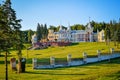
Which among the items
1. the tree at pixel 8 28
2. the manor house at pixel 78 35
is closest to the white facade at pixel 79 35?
the manor house at pixel 78 35

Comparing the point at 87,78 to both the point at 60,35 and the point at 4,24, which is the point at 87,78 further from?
the point at 60,35

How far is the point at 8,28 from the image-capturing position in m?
33.2

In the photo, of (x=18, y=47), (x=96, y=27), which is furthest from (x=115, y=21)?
→ (x=18, y=47)

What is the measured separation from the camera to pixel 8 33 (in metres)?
32.8

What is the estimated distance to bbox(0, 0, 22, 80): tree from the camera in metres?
31.6

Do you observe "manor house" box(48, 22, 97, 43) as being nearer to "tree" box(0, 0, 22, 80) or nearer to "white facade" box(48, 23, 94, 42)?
"white facade" box(48, 23, 94, 42)

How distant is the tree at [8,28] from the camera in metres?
31.6

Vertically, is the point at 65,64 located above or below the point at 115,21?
below

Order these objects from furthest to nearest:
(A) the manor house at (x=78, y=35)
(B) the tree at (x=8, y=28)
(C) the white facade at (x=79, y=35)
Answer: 1. (A) the manor house at (x=78, y=35)
2. (C) the white facade at (x=79, y=35)
3. (B) the tree at (x=8, y=28)

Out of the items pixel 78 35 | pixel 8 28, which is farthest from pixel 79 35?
pixel 8 28

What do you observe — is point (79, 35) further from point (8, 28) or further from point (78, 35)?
point (8, 28)

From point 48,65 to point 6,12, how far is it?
13.0m

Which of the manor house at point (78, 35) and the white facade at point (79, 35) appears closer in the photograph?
the white facade at point (79, 35)

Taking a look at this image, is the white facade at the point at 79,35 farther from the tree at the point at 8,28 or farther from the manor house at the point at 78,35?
the tree at the point at 8,28
